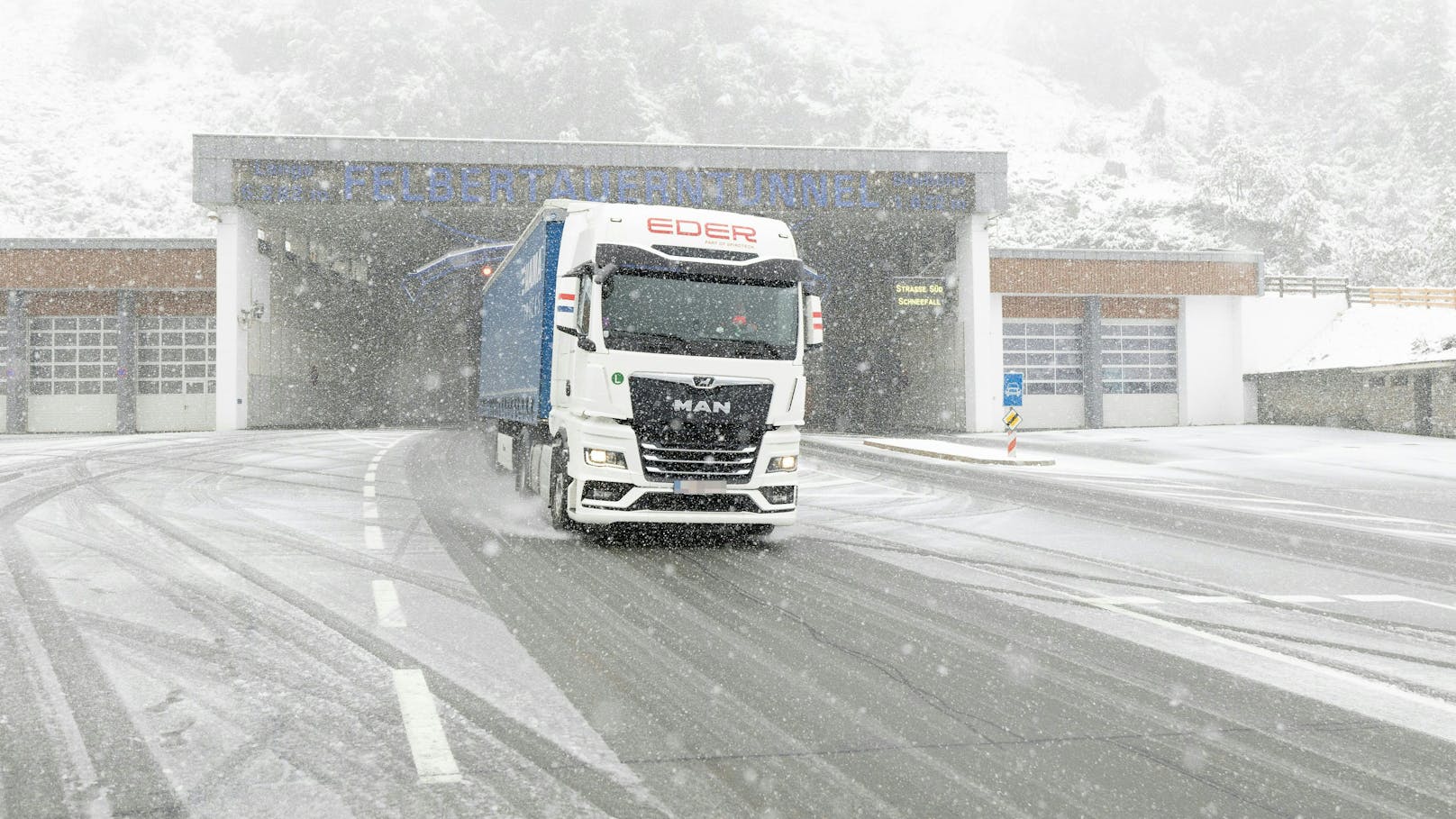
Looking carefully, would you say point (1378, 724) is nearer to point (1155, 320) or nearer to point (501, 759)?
point (501, 759)

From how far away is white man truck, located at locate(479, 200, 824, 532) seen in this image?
9.67 meters

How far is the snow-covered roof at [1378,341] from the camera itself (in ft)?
111

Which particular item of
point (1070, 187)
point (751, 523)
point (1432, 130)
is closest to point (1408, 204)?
point (1432, 130)

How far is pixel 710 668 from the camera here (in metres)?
5.46

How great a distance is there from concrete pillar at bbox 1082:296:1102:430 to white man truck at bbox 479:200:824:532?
101ft

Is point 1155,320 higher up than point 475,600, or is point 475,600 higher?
point 1155,320

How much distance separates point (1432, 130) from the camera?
125 meters

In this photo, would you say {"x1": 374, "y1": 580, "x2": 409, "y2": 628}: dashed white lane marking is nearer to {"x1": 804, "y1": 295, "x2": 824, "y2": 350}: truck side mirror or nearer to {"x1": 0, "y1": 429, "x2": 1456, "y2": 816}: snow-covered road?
{"x1": 0, "y1": 429, "x2": 1456, "y2": 816}: snow-covered road

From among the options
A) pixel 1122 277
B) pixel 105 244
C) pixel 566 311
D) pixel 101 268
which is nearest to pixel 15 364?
pixel 101 268

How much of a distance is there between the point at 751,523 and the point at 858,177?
26665mm

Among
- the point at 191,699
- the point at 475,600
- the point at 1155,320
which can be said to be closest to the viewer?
the point at 191,699

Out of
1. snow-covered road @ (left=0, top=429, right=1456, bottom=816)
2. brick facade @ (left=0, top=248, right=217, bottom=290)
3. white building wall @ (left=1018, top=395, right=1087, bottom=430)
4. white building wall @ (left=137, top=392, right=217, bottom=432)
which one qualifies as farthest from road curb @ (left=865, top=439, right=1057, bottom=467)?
white building wall @ (left=137, top=392, right=217, bottom=432)

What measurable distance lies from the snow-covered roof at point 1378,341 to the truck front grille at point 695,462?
29.6m

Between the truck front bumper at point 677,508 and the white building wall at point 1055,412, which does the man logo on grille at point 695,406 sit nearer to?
the truck front bumper at point 677,508
